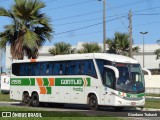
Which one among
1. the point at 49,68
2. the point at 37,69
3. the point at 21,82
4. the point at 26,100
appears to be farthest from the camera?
the point at 21,82

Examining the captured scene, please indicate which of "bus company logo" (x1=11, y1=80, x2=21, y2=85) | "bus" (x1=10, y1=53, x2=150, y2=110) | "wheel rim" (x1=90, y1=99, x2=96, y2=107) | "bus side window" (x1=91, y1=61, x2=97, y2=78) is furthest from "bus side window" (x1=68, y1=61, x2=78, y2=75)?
"bus company logo" (x1=11, y1=80, x2=21, y2=85)

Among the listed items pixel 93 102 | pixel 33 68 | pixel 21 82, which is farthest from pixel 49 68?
pixel 93 102

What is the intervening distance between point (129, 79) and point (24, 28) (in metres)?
11.9

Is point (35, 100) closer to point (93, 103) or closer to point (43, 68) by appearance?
point (43, 68)

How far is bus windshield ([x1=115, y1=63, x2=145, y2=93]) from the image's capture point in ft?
77.0

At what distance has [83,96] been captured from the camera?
25.2 meters

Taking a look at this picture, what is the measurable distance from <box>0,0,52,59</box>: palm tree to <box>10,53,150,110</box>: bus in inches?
114

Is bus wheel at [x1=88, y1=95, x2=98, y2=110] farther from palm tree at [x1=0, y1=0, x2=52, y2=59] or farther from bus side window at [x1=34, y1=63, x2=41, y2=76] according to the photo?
palm tree at [x1=0, y1=0, x2=52, y2=59]

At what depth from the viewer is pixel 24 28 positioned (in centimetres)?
3294

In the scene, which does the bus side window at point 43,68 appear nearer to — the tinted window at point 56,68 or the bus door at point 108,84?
the tinted window at point 56,68

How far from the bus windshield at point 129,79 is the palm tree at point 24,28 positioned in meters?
10.1

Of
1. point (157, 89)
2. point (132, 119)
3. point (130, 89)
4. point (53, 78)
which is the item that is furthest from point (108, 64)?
point (157, 89)

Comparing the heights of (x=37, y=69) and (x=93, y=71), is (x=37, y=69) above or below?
above

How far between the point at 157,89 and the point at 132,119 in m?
40.0
